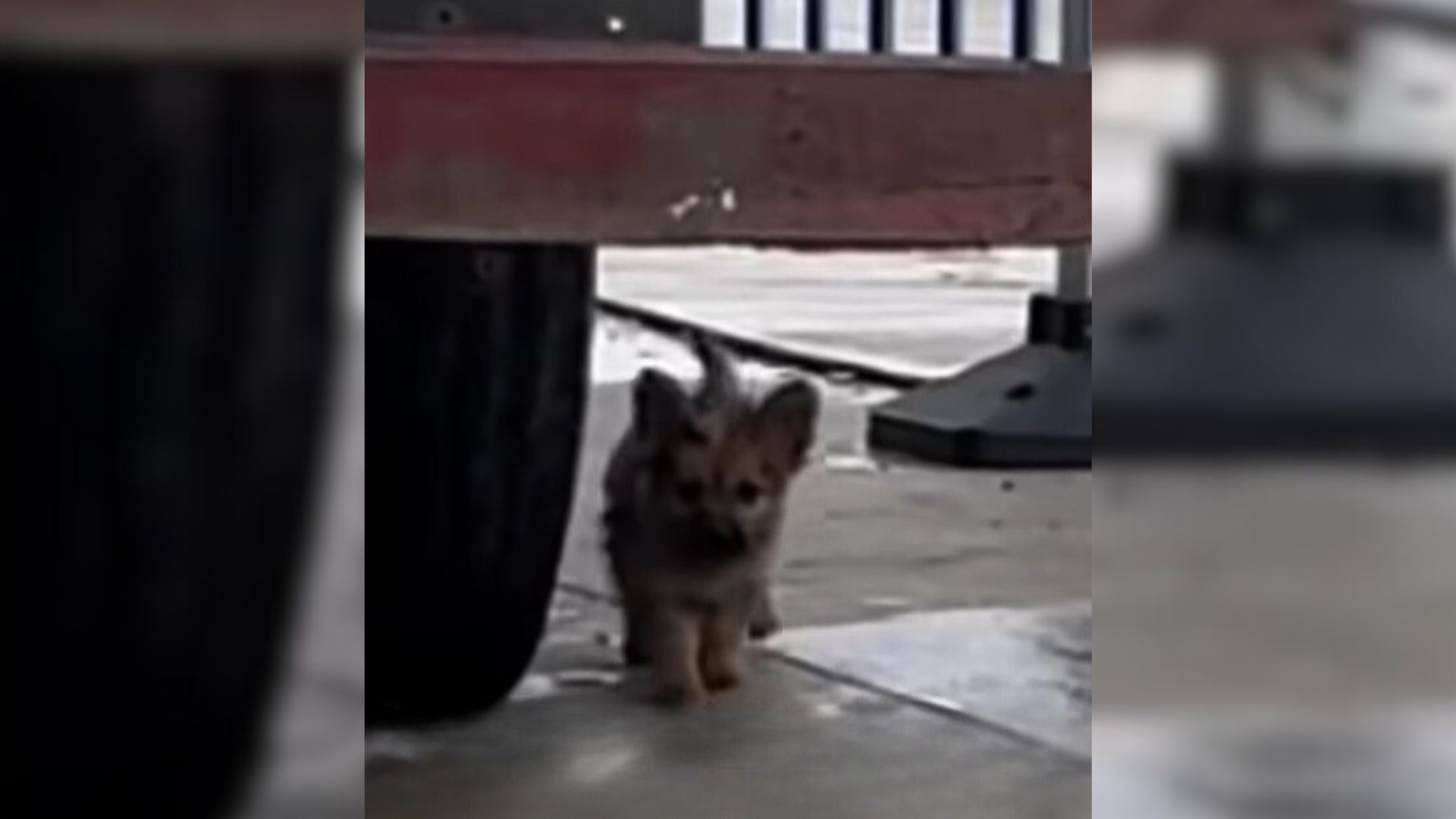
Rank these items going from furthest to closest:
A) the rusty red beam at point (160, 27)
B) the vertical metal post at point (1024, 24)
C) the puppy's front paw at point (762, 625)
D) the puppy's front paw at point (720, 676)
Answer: the vertical metal post at point (1024, 24) < the puppy's front paw at point (762, 625) < the puppy's front paw at point (720, 676) < the rusty red beam at point (160, 27)

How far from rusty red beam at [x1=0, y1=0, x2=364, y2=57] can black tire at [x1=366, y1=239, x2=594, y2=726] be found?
2565 millimetres

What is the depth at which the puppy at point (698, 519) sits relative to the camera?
12.9ft

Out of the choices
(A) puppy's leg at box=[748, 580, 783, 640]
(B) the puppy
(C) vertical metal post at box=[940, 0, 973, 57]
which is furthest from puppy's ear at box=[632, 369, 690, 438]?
(C) vertical metal post at box=[940, 0, 973, 57]

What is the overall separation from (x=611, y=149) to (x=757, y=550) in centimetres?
280

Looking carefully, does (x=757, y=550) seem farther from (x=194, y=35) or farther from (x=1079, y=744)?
(x=194, y=35)

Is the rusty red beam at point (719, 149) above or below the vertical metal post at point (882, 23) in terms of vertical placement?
below

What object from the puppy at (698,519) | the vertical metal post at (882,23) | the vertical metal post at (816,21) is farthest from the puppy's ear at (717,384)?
the vertical metal post at (816,21)

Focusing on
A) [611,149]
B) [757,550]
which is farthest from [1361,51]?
[757,550]

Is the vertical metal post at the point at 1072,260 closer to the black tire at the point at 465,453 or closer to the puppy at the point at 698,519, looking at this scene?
the puppy at the point at 698,519

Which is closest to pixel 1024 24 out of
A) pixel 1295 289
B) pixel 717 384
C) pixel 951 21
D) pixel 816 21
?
pixel 951 21

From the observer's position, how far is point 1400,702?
0.63m

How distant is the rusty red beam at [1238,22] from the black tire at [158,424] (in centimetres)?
16

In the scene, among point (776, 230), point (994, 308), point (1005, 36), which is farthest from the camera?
point (994, 308)

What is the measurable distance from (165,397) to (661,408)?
3452 millimetres
